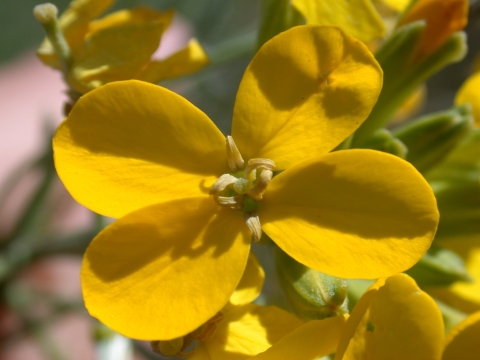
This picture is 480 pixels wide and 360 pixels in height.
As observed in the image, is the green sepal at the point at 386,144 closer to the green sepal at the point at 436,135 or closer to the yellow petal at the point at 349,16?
the green sepal at the point at 436,135

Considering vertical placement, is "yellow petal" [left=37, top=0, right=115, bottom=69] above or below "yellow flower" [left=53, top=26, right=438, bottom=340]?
above

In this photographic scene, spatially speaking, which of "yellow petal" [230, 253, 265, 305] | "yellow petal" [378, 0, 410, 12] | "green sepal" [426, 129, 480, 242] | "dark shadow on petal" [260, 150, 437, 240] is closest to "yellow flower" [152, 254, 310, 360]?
"yellow petal" [230, 253, 265, 305]

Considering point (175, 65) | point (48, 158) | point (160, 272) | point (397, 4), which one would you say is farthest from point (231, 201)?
point (48, 158)

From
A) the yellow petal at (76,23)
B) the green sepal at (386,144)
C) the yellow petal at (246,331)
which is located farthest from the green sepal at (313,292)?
the yellow petal at (76,23)

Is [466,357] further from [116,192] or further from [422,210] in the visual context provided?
[116,192]

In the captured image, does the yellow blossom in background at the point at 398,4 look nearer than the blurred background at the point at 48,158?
Yes

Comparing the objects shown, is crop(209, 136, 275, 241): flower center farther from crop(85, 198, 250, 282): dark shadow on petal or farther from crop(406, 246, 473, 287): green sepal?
crop(406, 246, 473, 287): green sepal

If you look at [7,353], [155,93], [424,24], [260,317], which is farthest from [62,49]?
[7,353]
